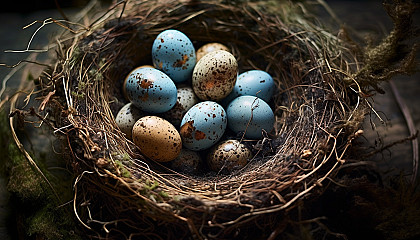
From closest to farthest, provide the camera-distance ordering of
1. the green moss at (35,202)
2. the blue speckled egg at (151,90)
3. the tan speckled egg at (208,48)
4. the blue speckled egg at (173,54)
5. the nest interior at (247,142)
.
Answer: the nest interior at (247,142) < the green moss at (35,202) < the blue speckled egg at (151,90) < the blue speckled egg at (173,54) < the tan speckled egg at (208,48)

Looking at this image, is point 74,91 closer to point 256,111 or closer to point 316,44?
point 256,111

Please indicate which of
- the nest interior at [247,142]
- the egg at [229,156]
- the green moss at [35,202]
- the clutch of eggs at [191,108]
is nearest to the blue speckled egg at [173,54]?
the clutch of eggs at [191,108]

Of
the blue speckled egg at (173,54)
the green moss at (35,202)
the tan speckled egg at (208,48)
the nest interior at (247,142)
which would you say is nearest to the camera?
the nest interior at (247,142)

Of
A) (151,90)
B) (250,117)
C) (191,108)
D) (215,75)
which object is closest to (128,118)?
(151,90)

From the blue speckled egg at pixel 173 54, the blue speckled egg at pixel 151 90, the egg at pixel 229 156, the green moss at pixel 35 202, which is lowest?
the green moss at pixel 35 202

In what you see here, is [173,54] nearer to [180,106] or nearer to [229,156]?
[180,106]

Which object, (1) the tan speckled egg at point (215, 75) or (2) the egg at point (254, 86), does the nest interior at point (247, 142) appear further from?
(1) the tan speckled egg at point (215, 75)

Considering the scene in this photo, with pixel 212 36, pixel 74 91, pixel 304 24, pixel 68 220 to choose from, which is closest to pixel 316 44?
pixel 304 24
